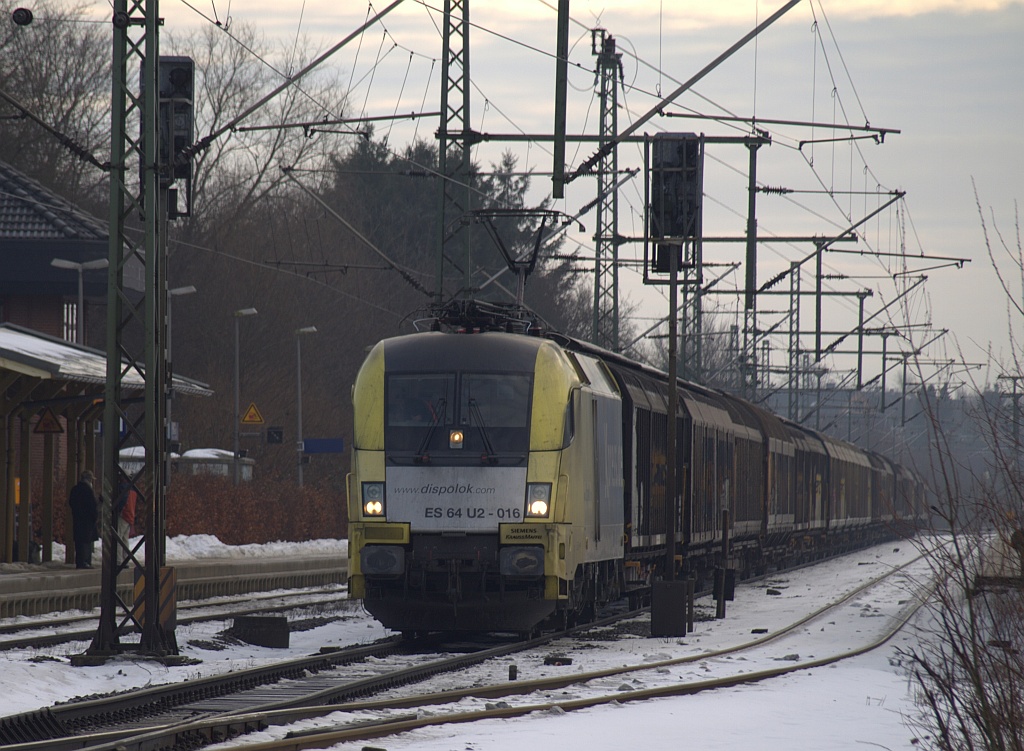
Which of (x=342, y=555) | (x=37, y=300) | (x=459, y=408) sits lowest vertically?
(x=342, y=555)

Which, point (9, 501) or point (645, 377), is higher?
point (645, 377)

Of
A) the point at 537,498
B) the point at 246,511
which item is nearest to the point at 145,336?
the point at 537,498

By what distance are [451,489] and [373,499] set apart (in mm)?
850

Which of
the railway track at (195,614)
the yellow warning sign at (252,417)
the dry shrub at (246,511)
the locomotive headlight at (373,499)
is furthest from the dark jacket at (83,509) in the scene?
the yellow warning sign at (252,417)

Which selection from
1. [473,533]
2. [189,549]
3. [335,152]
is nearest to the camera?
[473,533]

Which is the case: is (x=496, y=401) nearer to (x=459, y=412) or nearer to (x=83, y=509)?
(x=459, y=412)

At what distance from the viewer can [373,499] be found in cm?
1612

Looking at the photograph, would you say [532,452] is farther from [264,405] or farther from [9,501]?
[264,405]

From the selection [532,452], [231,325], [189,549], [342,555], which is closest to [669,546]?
[532,452]

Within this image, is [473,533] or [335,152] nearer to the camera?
[473,533]

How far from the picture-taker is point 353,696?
476 inches

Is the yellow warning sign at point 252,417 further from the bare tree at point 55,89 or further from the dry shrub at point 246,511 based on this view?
the bare tree at point 55,89

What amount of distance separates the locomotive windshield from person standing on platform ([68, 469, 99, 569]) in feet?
37.0

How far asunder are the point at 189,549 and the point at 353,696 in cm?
2342
